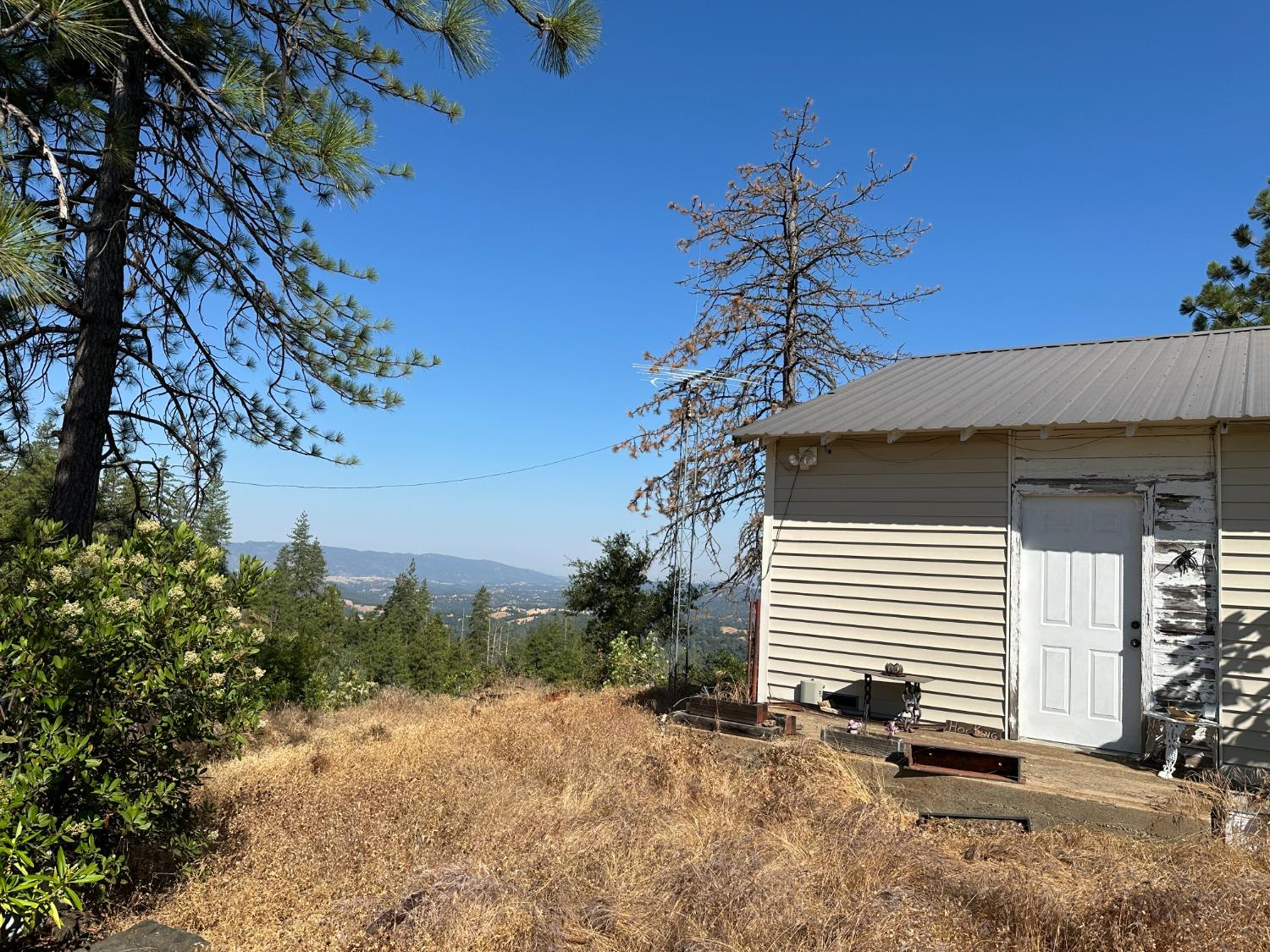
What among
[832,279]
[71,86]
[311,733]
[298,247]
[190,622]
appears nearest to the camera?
[190,622]

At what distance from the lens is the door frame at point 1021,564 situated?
6.12 metres

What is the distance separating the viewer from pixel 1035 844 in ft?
15.4

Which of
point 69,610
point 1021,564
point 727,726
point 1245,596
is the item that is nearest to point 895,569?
point 1021,564

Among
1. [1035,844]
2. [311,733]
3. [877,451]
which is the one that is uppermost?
[877,451]

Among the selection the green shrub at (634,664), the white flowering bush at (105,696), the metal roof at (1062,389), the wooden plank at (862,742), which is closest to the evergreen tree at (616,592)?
the green shrub at (634,664)

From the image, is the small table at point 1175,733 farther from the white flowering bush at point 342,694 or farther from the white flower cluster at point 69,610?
the white flowering bush at point 342,694

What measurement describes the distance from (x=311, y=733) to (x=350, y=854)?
4.27 meters

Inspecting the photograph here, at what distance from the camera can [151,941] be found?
3.47 meters

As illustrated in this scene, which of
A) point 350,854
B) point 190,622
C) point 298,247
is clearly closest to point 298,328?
point 298,247

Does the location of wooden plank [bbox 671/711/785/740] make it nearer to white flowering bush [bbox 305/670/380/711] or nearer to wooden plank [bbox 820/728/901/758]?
wooden plank [bbox 820/728/901/758]

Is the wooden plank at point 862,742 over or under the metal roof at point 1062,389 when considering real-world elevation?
under

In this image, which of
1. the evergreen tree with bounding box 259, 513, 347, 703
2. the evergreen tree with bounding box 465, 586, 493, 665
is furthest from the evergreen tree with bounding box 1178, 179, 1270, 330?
the evergreen tree with bounding box 465, 586, 493, 665

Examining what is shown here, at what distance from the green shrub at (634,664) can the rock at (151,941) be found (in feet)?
28.1

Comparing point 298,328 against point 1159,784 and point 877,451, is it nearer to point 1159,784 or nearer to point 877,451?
point 877,451
